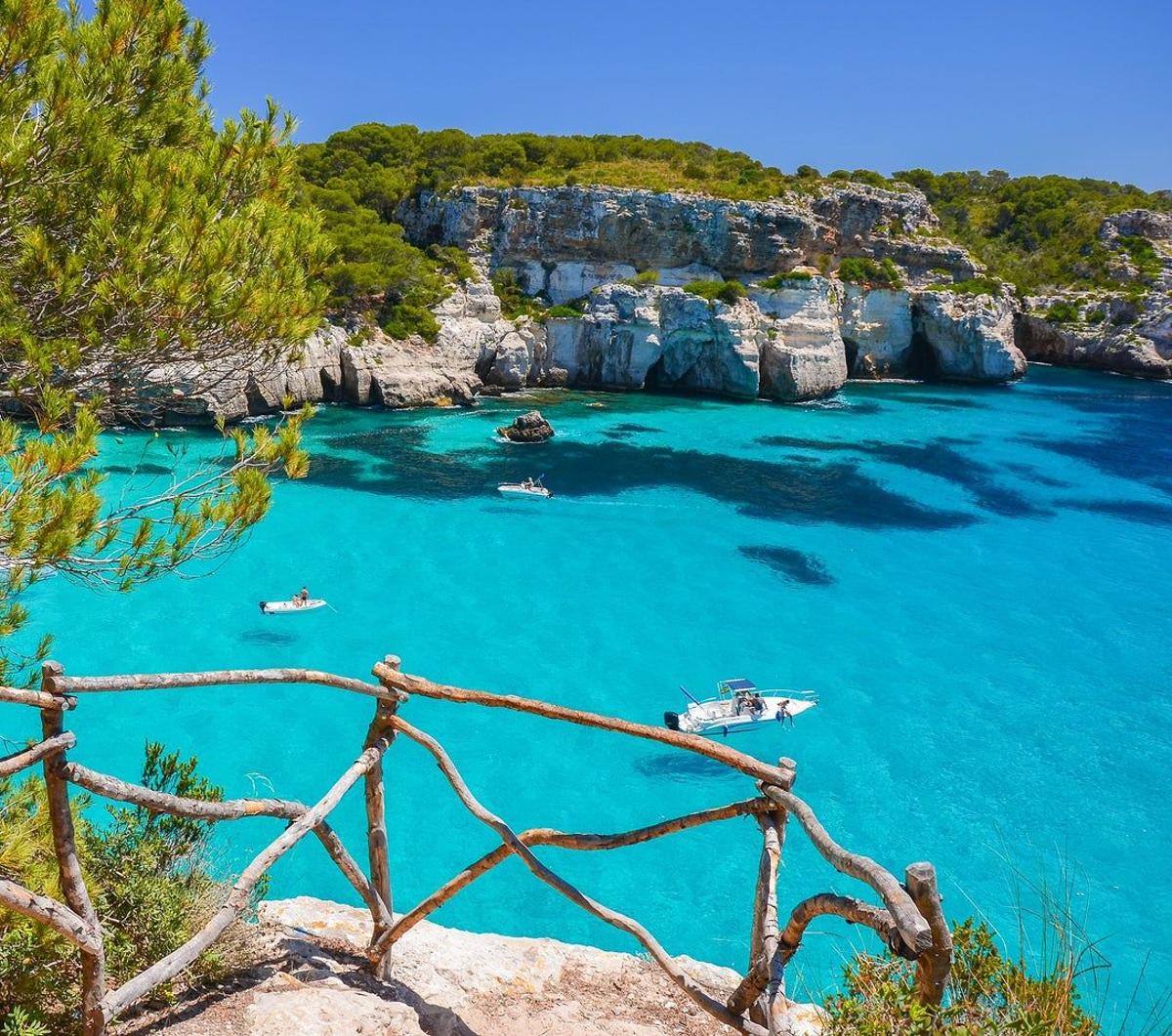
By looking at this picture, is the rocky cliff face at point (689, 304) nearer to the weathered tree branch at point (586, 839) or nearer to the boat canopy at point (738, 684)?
the boat canopy at point (738, 684)

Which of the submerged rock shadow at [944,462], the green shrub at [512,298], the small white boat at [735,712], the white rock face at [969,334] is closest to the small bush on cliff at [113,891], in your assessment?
the small white boat at [735,712]

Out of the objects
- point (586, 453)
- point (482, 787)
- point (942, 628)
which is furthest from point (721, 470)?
point (482, 787)

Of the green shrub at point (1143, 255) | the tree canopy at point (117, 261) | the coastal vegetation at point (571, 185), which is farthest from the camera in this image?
the green shrub at point (1143, 255)

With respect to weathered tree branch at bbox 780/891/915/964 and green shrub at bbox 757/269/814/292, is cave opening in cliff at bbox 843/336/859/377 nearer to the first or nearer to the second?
green shrub at bbox 757/269/814/292

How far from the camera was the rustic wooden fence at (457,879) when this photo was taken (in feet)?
8.83

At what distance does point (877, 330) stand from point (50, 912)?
175 feet

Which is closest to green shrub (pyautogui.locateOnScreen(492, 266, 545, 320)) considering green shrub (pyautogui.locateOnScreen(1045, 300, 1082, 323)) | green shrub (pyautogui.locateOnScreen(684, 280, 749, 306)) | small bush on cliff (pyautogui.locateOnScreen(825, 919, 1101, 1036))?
green shrub (pyautogui.locateOnScreen(684, 280, 749, 306))

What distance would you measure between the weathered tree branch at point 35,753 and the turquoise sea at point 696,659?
17.3 ft

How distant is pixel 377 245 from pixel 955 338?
34387mm

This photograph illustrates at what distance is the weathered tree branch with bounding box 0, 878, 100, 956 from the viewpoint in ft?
9.80

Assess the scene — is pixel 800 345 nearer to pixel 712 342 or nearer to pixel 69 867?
pixel 712 342

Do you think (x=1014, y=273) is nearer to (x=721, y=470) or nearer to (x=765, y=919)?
(x=721, y=470)

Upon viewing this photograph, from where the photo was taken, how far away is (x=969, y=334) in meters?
50.3

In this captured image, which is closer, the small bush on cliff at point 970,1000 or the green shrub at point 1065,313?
the small bush on cliff at point 970,1000
